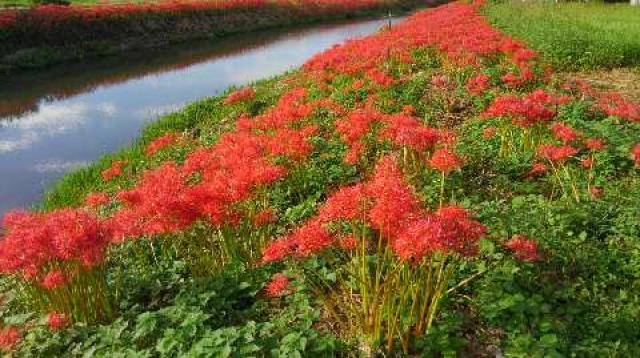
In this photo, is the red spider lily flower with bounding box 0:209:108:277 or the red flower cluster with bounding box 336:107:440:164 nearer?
the red spider lily flower with bounding box 0:209:108:277

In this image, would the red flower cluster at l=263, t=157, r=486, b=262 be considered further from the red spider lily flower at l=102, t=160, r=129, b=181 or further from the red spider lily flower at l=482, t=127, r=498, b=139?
the red spider lily flower at l=102, t=160, r=129, b=181

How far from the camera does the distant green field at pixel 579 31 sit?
691 inches

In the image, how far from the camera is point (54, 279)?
6613 mm

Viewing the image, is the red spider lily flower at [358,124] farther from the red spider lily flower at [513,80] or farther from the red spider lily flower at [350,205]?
the red spider lily flower at [513,80]

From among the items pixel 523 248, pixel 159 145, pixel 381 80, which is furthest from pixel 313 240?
pixel 159 145

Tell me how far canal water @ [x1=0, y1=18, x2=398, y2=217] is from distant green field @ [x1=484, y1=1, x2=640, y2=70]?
11.4 metres

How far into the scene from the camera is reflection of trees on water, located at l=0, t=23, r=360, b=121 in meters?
25.4

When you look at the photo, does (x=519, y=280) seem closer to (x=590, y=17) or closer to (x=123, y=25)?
(x=590, y=17)

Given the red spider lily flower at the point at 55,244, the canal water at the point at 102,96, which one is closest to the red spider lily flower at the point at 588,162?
the red spider lily flower at the point at 55,244

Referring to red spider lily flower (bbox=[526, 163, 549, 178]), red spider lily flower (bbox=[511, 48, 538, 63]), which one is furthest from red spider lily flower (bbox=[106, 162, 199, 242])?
red spider lily flower (bbox=[511, 48, 538, 63])

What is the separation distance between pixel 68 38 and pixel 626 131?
31664 millimetres

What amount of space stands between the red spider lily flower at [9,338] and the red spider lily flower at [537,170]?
7.38 meters

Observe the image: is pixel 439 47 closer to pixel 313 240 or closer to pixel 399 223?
pixel 313 240

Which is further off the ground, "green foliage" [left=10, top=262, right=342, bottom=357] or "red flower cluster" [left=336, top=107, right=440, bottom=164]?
"red flower cluster" [left=336, top=107, right=440, bottom=164]
